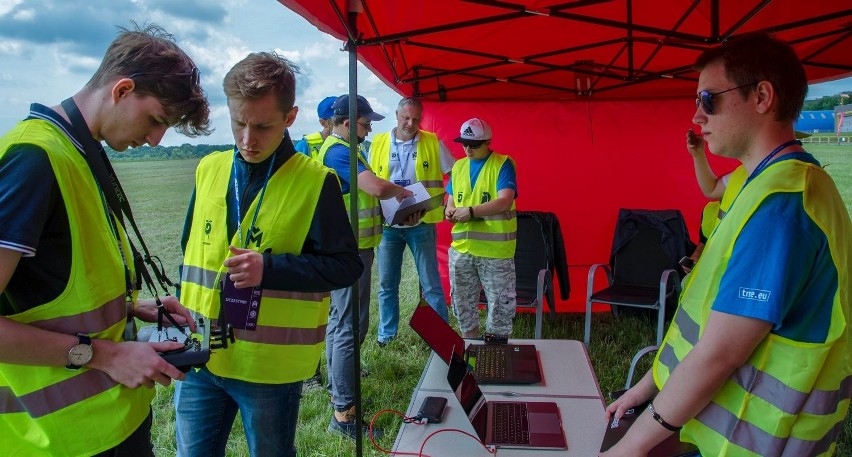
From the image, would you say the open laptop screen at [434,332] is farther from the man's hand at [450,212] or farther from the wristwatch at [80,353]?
the man's hand at [450,212]

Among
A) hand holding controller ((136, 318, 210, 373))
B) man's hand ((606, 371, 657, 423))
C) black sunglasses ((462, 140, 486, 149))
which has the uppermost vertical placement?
black sunglasses ((462, 140, 486, 149))

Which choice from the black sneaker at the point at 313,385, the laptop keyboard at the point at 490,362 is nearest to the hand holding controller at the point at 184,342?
the laptop keyboard at the point at 490,362

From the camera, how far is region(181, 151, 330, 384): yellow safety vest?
140cm

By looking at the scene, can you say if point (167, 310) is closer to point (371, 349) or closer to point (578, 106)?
point (371, 349)

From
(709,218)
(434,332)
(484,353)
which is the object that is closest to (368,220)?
(484,353)

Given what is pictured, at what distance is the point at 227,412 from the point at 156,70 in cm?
91

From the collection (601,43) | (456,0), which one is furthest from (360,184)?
(601,43)

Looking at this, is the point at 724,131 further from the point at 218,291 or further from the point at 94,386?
the point at 94,386

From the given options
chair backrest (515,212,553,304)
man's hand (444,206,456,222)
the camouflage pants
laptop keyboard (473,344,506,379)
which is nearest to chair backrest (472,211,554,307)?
chair backrest (515,212,553,304)

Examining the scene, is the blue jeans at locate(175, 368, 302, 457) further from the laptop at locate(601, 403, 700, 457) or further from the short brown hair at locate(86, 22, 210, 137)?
the laptop at locate(601, 403, 700, 457)

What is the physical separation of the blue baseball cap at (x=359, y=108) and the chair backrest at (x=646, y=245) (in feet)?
7.33

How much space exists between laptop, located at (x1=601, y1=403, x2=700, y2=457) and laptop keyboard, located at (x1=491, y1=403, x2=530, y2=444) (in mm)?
199

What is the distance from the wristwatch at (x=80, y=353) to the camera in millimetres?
993

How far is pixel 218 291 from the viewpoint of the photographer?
140 cm
